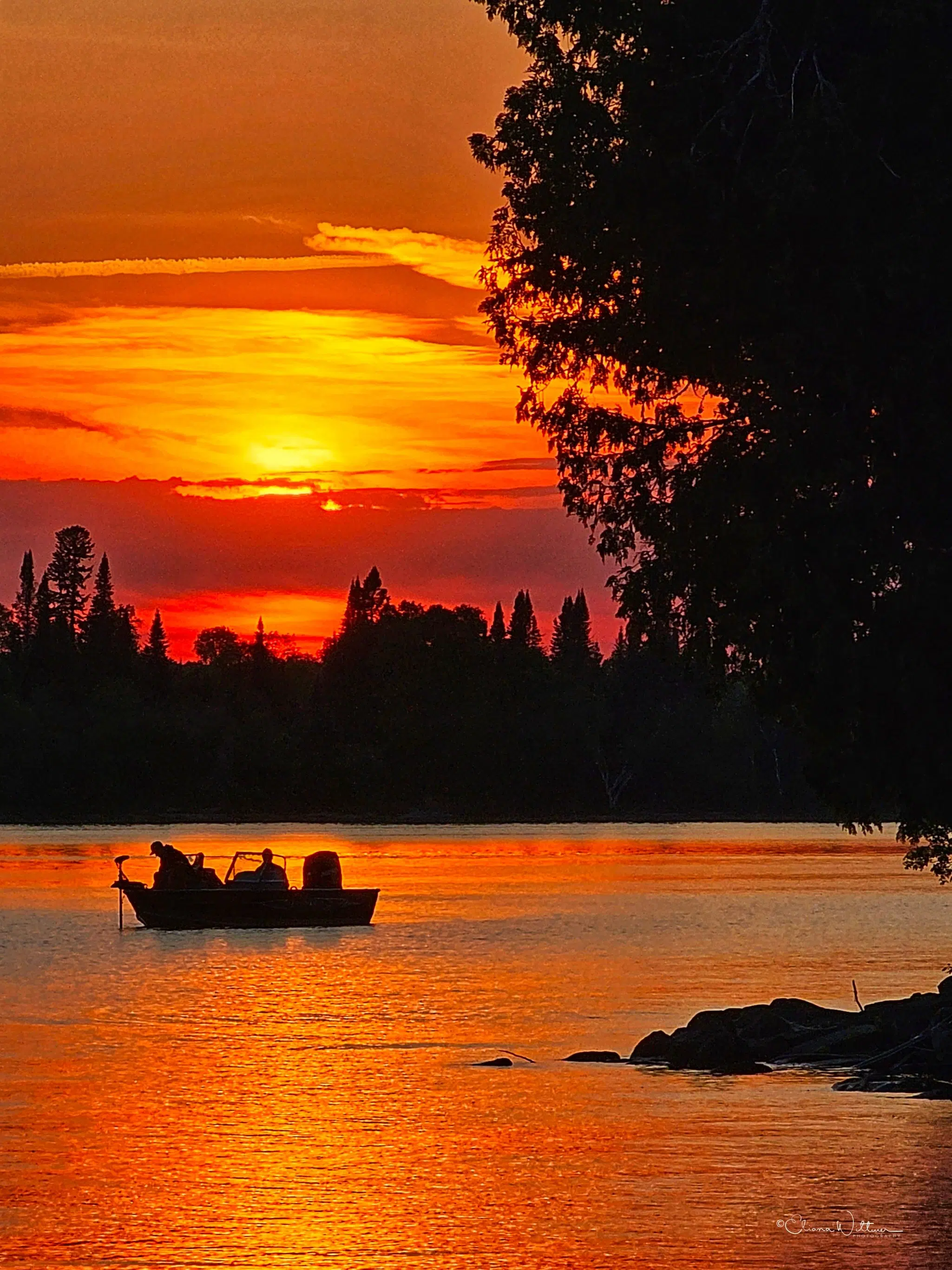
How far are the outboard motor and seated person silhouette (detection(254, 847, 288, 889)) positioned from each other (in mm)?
686

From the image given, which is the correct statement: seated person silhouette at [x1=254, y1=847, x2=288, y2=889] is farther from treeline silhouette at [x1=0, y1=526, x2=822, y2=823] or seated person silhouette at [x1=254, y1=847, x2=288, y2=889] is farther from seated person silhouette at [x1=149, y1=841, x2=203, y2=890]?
treeline silhouette at [x1=0, y1=526, x2=822, y2=823]

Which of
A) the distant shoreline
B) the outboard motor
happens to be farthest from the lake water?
the distant shoreline

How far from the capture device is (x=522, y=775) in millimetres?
176375

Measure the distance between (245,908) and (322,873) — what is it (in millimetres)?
2374

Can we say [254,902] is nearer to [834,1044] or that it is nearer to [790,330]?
[834,1044]

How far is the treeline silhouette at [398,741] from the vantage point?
169 m

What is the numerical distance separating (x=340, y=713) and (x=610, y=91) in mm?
150436

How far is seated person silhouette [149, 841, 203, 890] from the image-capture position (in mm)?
61562

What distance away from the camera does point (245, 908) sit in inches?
2445

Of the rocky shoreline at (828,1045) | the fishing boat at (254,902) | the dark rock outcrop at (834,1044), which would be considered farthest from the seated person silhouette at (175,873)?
the dark rock outcrop at (834,1044)

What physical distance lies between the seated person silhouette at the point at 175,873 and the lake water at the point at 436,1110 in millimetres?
1812
